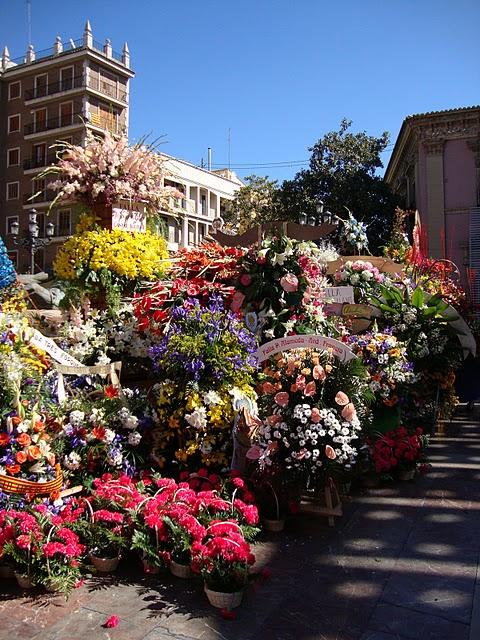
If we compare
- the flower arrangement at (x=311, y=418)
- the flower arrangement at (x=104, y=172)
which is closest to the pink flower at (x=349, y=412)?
the flower arrangement at (x=311, y=418)

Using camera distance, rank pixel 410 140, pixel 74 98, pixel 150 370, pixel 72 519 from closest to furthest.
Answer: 1. pixel 72 519
2. pixel 150 370
3. pixel 410 140
4. pixel 74 98

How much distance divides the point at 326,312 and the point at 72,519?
12.4 ft

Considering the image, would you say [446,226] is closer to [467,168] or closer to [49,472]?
[467,168]

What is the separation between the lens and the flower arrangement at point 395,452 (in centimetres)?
510

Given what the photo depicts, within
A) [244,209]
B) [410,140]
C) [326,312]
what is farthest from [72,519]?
[244,209]

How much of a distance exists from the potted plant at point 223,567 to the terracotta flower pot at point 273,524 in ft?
2.65

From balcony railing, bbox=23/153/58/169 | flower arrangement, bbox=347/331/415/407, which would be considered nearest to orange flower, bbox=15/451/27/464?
flower arrangement, bbox=347/331/415/407

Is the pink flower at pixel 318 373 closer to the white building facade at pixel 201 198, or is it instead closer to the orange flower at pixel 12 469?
the orange flower at pixel 12 469

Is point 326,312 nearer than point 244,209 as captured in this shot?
Yes

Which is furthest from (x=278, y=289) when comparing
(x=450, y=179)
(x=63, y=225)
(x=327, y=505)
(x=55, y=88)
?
(x=55, y=88)

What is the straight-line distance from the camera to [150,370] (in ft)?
17.8

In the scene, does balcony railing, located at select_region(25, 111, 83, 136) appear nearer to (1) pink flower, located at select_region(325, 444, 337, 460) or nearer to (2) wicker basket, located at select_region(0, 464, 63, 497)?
(2) wicker basket, located at select_region(0, 464, 63, 497)

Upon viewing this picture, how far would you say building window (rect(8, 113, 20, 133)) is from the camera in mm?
42125

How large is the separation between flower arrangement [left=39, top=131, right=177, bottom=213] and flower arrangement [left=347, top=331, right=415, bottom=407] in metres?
2.54
